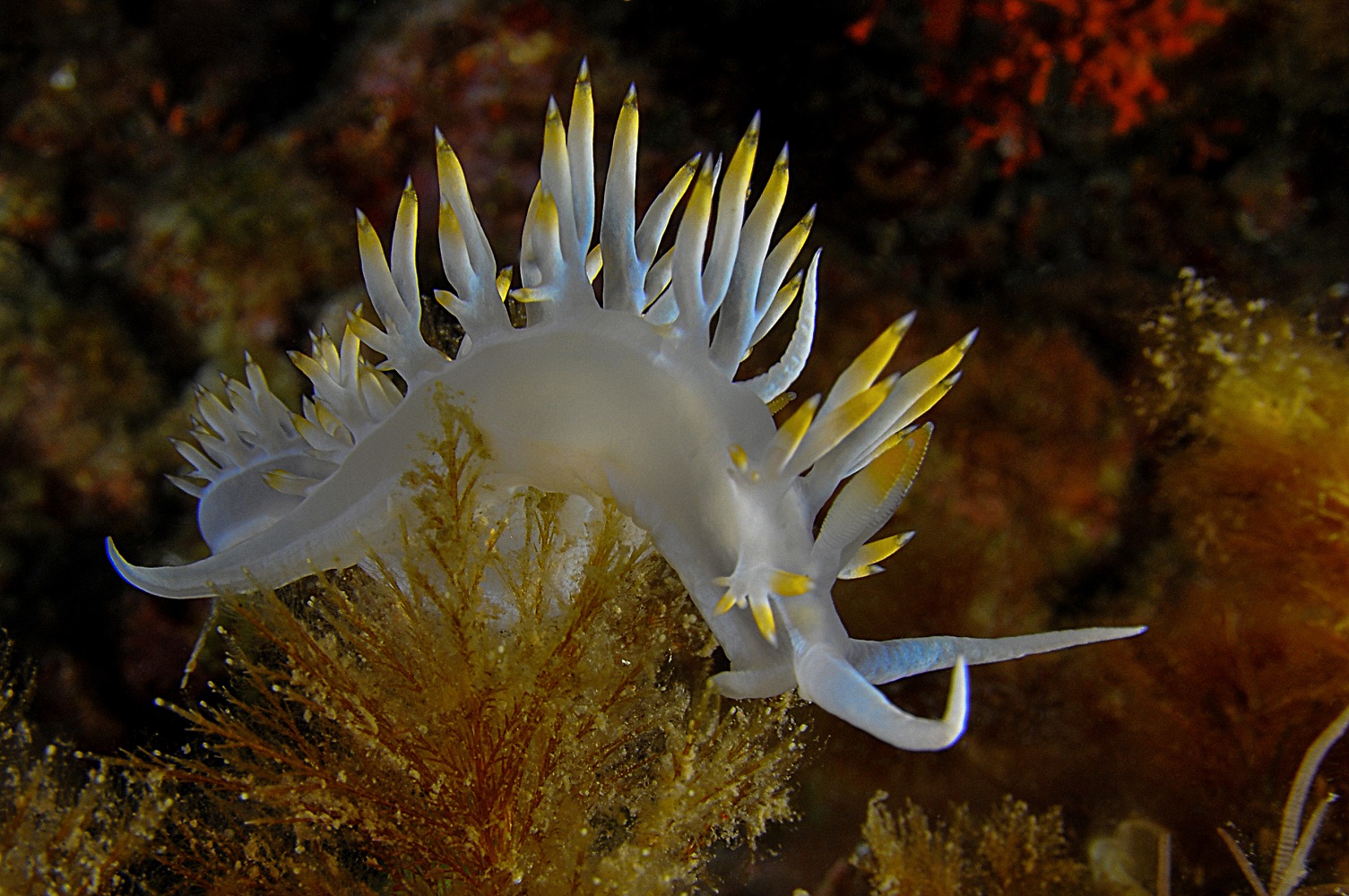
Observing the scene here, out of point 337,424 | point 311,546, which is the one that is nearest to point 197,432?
point 337,424

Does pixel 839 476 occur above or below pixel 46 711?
above

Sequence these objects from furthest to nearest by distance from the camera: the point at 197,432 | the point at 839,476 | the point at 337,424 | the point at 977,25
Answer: the point at 977,25 → the point at 197,432 → the point at 337,424 → the point at 839,476

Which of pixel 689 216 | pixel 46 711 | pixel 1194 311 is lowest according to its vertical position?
pixel 46 711

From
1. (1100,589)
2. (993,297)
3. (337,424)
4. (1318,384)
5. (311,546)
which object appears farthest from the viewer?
(993,297)

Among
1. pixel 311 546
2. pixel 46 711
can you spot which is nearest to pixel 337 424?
pixel 311 546

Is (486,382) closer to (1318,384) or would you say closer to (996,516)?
(996,516)

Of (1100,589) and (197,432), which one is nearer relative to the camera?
(197,432)
